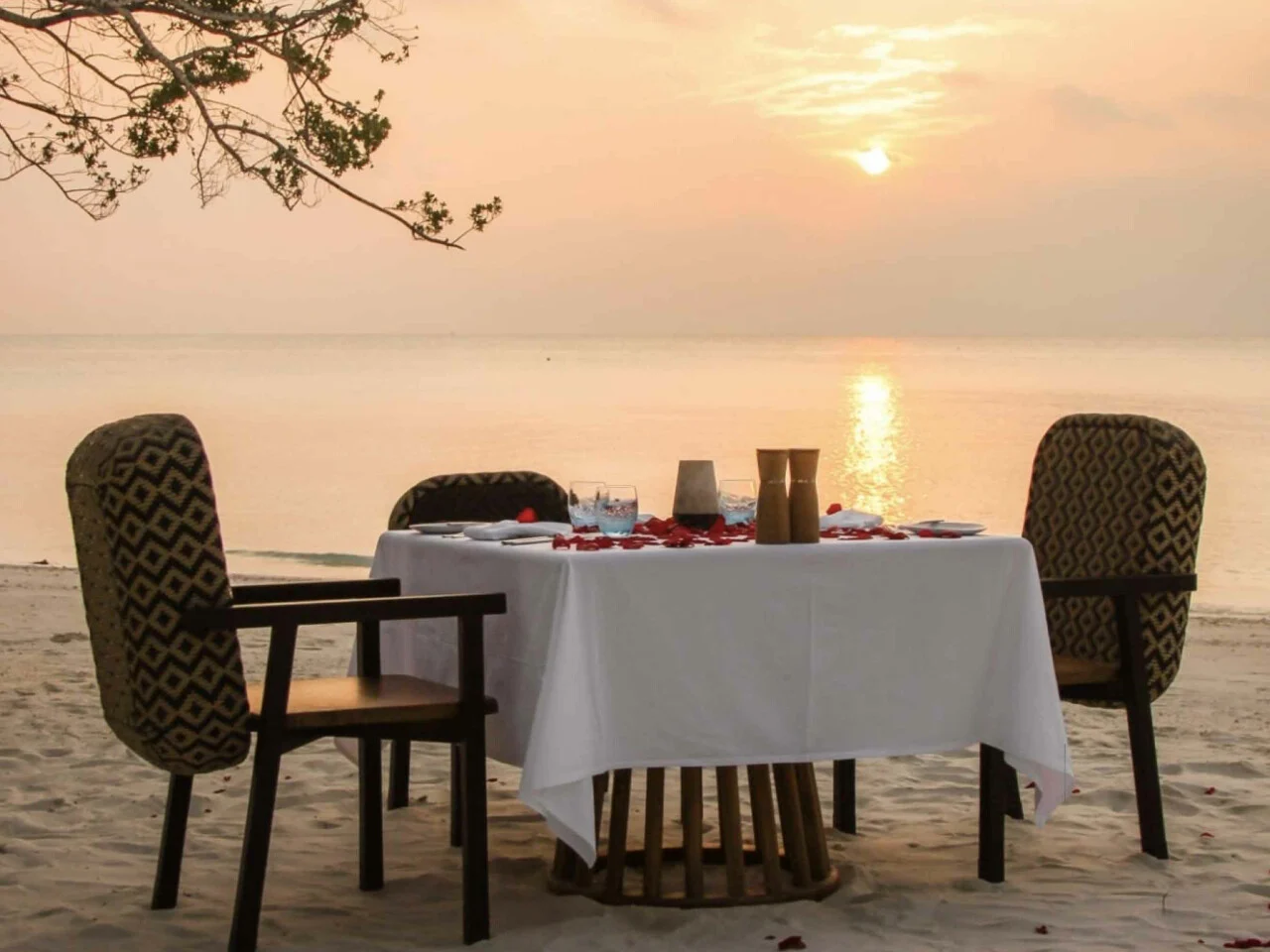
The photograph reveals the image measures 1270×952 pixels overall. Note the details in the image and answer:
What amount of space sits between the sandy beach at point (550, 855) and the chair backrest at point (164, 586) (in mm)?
501

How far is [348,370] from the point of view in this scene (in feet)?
251

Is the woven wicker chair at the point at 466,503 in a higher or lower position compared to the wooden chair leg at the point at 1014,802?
higher

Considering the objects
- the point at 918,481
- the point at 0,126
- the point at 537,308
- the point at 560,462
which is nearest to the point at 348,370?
the point at 537,308

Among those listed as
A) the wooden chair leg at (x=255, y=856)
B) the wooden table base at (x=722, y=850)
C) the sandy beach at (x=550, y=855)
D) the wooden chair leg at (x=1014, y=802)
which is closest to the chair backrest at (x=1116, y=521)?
the wooden chair leg at (x=1014, y=802)

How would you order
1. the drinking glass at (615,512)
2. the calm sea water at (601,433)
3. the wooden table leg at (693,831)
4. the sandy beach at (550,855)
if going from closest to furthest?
the sandy beach at (550,855), the wooden table leg at (693,831), the drinking glass at (615,512), the calm sea water at (601,433)

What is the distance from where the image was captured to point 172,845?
4254mm

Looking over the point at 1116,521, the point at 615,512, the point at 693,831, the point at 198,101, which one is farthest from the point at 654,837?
the point at 198,101

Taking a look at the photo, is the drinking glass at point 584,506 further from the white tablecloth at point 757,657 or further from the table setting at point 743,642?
the white tablecloth at point 757,657

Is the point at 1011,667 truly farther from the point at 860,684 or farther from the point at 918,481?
the point at 918,481

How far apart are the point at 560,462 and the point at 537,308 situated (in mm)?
8806

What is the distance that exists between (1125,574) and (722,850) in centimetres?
133

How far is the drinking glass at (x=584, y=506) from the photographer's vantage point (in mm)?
4316

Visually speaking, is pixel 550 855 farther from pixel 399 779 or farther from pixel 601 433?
pixel 601 433

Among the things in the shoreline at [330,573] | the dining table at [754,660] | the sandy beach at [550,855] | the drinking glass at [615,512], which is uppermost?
the drinking glass at [615,512]
